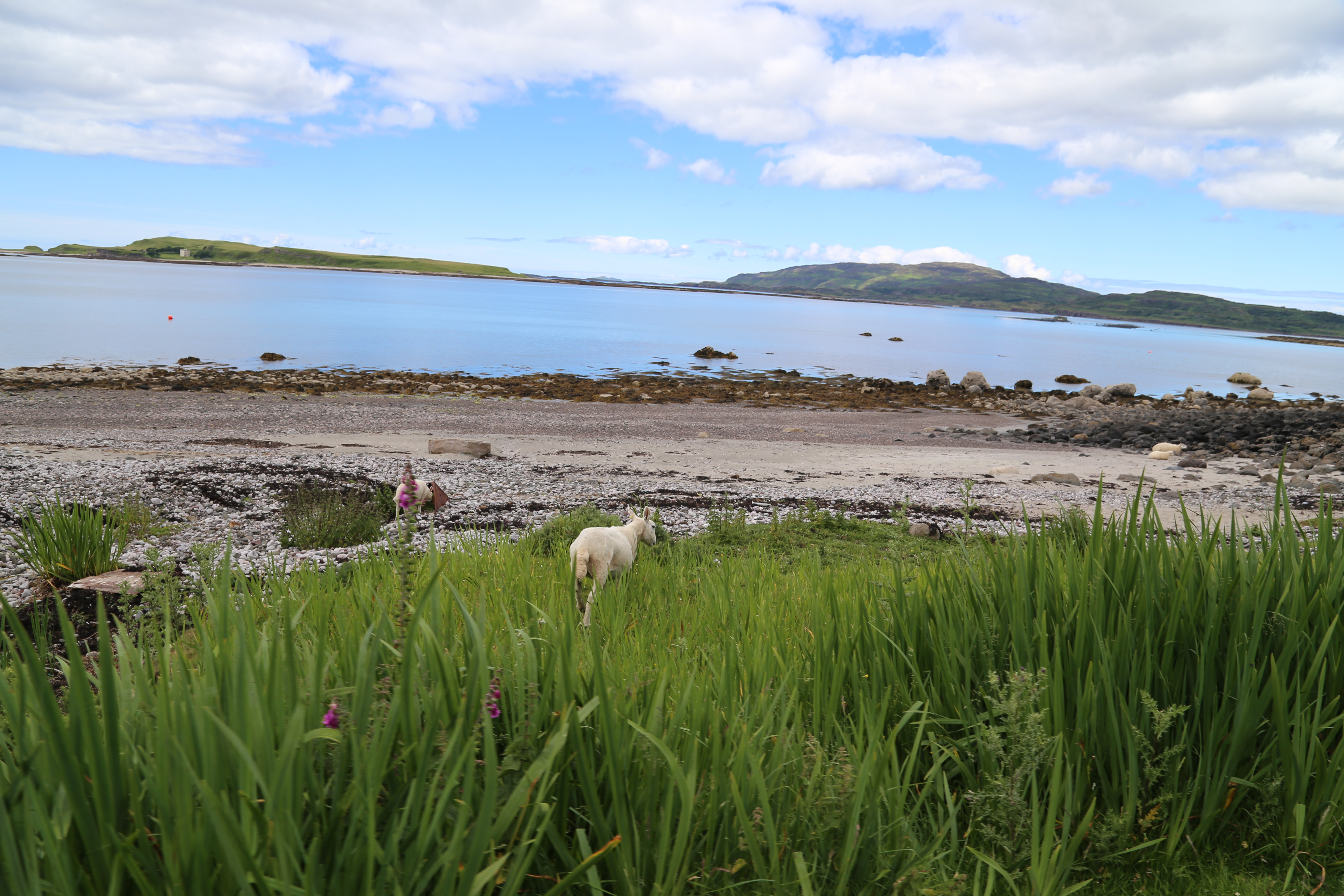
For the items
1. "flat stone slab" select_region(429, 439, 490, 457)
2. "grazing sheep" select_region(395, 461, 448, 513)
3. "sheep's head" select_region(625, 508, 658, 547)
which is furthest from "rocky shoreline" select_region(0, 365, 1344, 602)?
"sheep's head" select_region(625, 508, 658, 547)

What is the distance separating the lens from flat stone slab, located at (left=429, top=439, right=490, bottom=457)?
1656cm

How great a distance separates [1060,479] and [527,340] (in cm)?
5551

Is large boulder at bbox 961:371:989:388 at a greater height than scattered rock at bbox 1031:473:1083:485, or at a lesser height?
greater

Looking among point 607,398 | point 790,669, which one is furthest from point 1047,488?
point 607,398

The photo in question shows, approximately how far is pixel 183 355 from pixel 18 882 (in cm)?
4787

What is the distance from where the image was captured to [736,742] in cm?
209

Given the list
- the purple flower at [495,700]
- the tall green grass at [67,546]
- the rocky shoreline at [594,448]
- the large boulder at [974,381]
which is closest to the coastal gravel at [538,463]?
the rocky shoreline at [594,448]

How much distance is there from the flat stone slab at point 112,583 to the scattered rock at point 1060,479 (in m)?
15.2

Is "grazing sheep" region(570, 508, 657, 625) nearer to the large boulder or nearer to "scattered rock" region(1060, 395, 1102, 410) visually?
A: "scattered rock" region(1060, 395, 1102, 410)

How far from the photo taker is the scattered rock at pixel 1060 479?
15.6 metres

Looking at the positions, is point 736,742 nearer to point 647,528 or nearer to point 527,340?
point 647,528

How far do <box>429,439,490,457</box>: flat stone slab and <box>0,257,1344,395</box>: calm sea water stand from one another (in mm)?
27171

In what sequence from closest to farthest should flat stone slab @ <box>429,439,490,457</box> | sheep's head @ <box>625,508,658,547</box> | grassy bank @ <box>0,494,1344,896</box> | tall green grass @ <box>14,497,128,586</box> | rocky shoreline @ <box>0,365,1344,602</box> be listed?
grassy bank @ <box>0,494,1344,896</box>, sheep's head @ <box>625,508,658,547</box>, tall green grass @ <box>14,497,128,586</box>, rocky shoreline @ <box>0,365,1344,602</box>, flat stone slab @ <box>429,439,490,457</box>

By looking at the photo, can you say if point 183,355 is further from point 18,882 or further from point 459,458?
point 18,882
